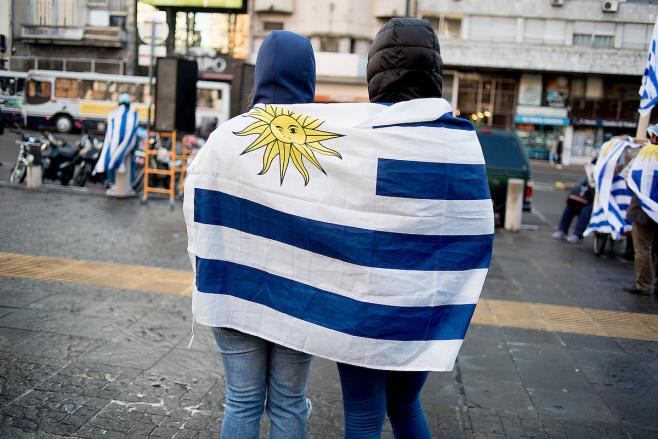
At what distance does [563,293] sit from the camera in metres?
7.24

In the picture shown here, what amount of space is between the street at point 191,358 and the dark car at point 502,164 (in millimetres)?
4767

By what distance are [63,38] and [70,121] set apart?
24.9 ft

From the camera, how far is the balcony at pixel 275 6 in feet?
146

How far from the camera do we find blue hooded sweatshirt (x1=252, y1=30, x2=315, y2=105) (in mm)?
2334

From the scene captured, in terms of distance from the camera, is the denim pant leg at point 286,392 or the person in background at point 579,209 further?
the person in background at point 579,209

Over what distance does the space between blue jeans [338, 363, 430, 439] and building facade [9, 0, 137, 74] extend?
16.9 metres

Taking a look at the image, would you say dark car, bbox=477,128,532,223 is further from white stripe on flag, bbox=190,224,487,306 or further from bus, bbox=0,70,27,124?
bus, bbox=0,70,27,124

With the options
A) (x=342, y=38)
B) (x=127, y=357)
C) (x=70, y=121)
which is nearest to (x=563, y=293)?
(x=127, y=357)

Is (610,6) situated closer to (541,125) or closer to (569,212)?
(541,125)

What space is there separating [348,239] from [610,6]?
139 ft

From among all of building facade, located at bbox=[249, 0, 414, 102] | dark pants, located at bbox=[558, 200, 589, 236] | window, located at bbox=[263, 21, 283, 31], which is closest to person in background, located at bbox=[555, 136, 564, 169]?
building facade, located at bbox=[249, 0, 414, 102]

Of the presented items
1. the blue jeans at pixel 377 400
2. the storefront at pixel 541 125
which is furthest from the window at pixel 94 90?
the blue jeans at pixel 377 400

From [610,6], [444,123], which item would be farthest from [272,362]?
[610,6]

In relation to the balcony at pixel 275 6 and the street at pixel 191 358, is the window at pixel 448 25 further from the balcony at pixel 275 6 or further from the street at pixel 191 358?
the street at pixel 191 358
